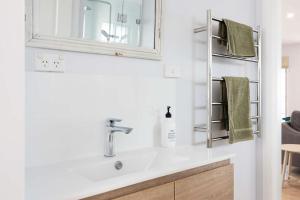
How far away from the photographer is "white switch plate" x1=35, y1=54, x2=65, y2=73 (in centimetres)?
114

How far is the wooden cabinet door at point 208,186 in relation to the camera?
113 cm

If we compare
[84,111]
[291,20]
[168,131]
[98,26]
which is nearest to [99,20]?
[98,26]

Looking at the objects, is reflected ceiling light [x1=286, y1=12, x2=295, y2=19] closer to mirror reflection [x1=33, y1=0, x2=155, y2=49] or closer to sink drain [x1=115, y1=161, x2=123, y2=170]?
mirror reflection [x1=33, y1=0, x2=155, y2=49]

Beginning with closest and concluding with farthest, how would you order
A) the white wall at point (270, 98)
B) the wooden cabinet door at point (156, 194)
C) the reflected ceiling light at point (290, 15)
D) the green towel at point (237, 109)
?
the wooden cabinet door at point (156, 194), the green towel at point (237, 109), the white wall at point (270, 98), the reflected ceiling light at point (290, 15)

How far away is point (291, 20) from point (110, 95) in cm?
399

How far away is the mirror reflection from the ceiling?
8.29 feet

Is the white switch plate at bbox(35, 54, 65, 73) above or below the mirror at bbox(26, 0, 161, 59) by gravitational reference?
below

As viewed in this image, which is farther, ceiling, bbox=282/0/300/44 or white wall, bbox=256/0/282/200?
ceiling, bbox=282/0/300/44

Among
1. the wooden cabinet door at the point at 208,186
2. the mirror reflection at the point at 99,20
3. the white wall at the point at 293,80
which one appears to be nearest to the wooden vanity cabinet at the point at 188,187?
the wooden cabinet door at the point at 208,186

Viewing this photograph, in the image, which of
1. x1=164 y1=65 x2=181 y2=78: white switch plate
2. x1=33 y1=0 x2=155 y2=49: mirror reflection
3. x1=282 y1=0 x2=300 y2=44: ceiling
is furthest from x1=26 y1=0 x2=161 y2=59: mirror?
x1=282 y1=0 x2=300 y2=44: ceiling

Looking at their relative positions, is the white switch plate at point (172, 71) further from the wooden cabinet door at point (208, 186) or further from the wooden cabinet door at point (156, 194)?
the wooden cabinet door at point (156, 194)

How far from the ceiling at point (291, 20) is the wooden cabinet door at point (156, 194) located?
3085 mm

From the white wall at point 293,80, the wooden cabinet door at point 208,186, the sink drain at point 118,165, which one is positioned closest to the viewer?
the wooden cabinet door at point 208,186

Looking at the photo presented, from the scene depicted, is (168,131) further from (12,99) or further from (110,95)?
(12,99)
